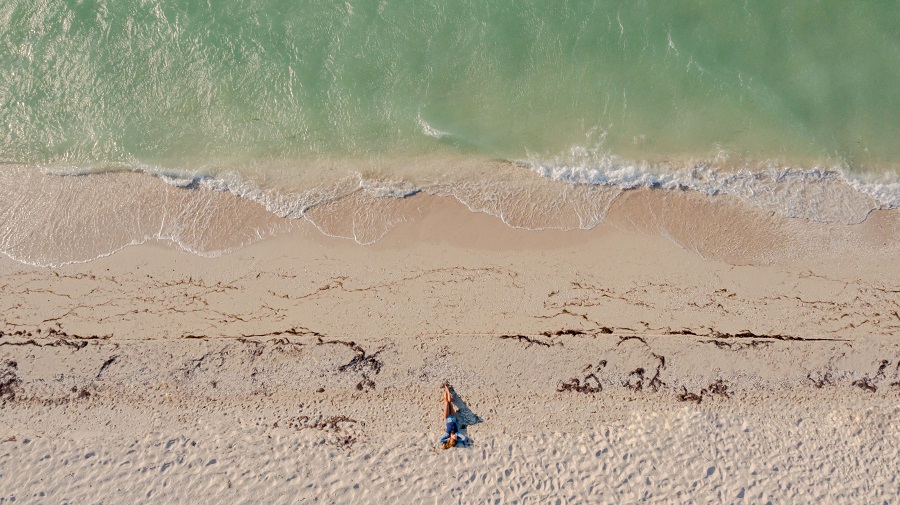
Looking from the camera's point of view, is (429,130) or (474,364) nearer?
(474,364)

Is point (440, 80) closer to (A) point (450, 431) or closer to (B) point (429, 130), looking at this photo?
(B) point (429, 130)

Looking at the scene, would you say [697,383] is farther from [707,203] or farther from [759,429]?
[707,203]

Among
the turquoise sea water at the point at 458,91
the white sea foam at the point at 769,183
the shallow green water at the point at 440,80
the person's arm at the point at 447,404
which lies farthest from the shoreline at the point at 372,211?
the person's arm at the point at 447,404

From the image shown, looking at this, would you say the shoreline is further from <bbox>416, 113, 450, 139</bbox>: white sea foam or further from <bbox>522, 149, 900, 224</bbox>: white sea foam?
<bbox>416, 113, 450, 139</bbox>: white sea foam

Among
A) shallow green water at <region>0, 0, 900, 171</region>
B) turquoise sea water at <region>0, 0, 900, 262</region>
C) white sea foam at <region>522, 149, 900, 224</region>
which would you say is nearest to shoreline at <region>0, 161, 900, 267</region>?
white sea foam at <region>522, 149, 900, 224</region>

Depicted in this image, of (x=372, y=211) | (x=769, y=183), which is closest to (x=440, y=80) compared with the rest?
(x=372, y=211)
